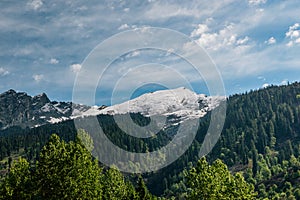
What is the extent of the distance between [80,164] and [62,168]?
9.16 feet

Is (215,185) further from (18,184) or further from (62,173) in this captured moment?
(18,184)

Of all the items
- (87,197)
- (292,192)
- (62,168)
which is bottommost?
(292,192)

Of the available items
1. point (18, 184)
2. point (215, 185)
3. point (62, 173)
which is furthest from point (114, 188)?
point (215, 185)

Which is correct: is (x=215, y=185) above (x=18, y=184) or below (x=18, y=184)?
below

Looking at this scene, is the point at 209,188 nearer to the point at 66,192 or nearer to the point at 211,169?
the point at 211,169

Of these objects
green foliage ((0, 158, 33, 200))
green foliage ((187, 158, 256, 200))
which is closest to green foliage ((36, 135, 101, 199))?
green foliage ((0, 158, 33, 200))

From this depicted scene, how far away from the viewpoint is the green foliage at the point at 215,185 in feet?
175

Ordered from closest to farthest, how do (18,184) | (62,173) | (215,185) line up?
(215,185), (62,173), (18,184)

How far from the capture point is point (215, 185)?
53.5m

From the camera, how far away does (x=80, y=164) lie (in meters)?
55.9

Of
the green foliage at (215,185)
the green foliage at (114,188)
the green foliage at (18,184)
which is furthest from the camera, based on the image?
the green foliage at (114,188)

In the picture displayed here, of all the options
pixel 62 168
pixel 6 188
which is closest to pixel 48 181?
pixel 62 168

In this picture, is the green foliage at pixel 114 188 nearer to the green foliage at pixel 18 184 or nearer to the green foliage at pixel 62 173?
the green foliage at pixel 62 173

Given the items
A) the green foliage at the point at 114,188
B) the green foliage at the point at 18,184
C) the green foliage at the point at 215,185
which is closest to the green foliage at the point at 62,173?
the green foliage at the point at 18,184
